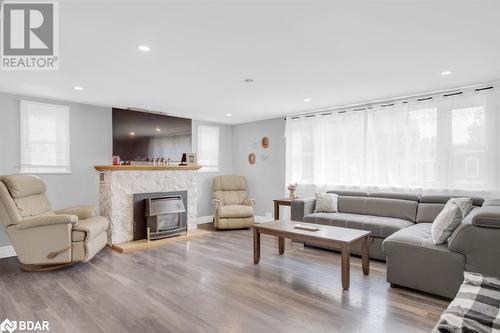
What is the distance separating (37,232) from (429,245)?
14.3 feet

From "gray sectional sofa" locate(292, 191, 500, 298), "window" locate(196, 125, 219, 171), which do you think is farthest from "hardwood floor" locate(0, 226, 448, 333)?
"window" locate(196, 125, 219, 171)

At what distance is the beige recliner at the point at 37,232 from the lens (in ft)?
11.0

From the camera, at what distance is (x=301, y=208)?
4.61m

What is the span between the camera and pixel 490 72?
324cm

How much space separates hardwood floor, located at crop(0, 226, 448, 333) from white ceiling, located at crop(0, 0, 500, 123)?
232 centimetres

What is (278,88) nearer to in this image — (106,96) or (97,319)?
(106,96)

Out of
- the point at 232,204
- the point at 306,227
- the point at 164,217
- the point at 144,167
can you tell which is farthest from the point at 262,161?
the point at 306,227

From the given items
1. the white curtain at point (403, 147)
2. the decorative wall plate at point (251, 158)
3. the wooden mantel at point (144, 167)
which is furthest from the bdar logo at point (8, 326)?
the decorative wall plate at point (251, 158)

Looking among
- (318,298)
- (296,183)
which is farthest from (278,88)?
(318,298)

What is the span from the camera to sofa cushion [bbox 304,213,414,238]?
12.1 feet

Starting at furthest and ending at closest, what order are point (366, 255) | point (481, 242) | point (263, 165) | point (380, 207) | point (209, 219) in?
point (209, 219) < point (263, 165) < point (380, 207) < point (366, 255) < point (481, 242)

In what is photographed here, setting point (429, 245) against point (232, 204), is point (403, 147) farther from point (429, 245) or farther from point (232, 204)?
point (232, 204)

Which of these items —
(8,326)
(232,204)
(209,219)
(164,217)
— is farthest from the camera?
(209,219)

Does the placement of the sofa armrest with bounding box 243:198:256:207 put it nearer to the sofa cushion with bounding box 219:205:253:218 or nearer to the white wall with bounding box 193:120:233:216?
the sofa cushion with bounding box 219:205:253:218
